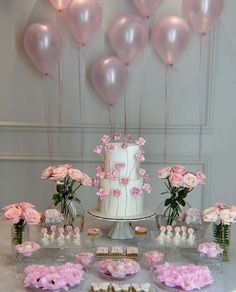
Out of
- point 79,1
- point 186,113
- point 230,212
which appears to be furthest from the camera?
point 186,113

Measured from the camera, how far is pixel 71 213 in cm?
187

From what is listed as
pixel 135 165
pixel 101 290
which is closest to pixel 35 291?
pixel 101 290

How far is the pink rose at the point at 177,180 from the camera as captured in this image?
71.0 inches

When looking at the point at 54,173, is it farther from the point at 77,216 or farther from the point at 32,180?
the point at 32,180

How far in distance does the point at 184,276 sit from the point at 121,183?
0.48 meters

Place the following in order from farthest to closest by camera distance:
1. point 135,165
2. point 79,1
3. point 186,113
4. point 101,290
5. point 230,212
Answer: point 186,113 < point 79,1 < point 135,165 < point 230,212 < point 101,290

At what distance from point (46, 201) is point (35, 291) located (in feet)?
5.23

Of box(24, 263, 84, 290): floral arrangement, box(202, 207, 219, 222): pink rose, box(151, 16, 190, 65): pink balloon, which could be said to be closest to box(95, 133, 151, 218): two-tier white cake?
box(202, 207, 219, 222): pink rose

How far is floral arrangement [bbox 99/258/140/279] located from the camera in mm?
1518

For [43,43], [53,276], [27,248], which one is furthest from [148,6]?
[53,276]

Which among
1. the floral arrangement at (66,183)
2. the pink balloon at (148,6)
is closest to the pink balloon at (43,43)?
the pink balloon at (148,6)

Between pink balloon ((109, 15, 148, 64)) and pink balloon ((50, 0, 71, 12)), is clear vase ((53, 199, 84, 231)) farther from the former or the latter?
pink balloon ((50, 0, 71, 12))

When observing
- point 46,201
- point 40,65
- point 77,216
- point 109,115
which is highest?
point 40,65

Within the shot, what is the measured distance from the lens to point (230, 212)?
171cm
